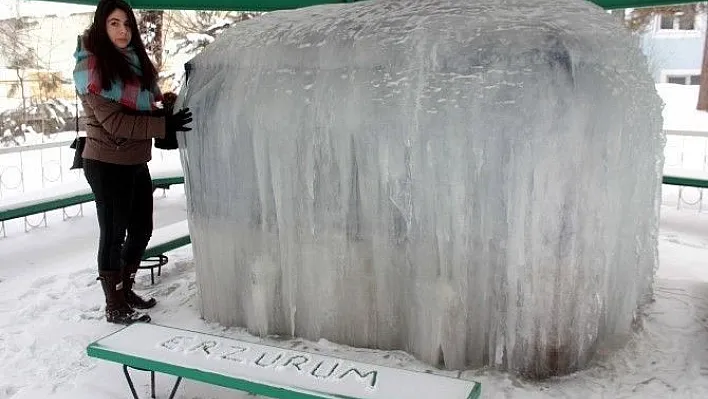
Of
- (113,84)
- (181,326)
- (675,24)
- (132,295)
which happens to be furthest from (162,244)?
(675,24)

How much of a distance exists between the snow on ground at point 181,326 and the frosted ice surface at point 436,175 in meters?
0.12

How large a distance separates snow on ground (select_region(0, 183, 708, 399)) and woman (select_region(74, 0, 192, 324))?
35 cm

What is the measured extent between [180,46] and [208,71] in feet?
30.7

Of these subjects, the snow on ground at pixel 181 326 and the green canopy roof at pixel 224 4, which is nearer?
the snow on ground at pixel 181 326

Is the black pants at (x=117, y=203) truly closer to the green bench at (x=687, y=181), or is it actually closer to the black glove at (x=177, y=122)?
the black glove at (x=177, y=122)

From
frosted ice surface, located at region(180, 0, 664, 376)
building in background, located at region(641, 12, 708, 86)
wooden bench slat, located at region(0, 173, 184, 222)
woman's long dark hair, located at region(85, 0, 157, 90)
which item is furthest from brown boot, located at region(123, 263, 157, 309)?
building in background, located at region(641, 12, 708, 86)

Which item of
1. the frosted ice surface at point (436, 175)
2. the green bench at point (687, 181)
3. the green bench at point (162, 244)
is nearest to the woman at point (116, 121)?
the frosted ice surface at point (436, 175)

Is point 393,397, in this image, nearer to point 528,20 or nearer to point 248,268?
point 248,268

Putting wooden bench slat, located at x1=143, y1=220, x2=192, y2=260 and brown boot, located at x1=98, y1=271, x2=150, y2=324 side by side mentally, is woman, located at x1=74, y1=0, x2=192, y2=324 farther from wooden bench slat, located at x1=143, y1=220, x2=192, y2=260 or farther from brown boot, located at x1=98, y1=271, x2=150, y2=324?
wooden bench slat, located at x1=143, y1=220, x2=192, y2=260

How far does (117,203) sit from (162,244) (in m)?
1.00

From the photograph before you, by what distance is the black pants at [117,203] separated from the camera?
3223 mm

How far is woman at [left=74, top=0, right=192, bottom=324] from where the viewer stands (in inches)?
121

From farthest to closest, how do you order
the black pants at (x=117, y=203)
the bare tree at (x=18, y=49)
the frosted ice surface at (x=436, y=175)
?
the bare tree at (x=18, y=49), the black pants at (x=117, y=203), the frosted ice surface at (x=436, y=175)

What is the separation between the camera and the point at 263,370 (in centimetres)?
241
